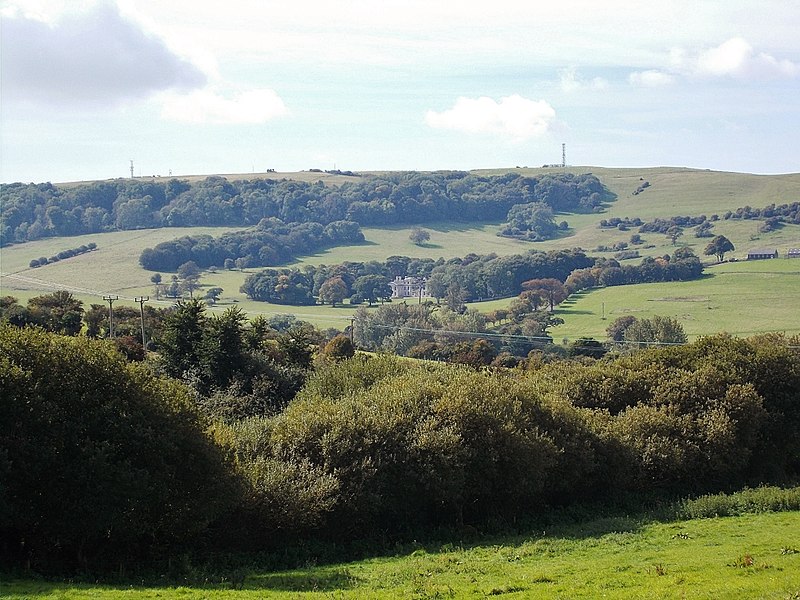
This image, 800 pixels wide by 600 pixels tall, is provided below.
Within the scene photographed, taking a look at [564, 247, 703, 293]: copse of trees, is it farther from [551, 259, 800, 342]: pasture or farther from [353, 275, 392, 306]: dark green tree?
[353, 275, 392, 306]: dark green tree

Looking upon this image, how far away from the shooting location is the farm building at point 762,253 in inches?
6668

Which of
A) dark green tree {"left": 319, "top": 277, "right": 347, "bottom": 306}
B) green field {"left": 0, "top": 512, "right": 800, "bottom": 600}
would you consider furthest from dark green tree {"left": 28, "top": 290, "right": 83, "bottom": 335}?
dark green tree {"left": 319, "top": 277, "right": 347, "bottom": 306}

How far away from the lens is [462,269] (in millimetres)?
171875

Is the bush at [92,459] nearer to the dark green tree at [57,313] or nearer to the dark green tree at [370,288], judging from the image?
the dark green tree at [57,313]

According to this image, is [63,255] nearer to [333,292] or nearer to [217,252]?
[217,252]

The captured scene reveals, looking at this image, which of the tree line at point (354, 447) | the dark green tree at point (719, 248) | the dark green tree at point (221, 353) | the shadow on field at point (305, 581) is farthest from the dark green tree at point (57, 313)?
the dark green tree at point (719, 248)

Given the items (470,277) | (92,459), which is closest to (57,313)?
(92,459)

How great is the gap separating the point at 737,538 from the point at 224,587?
17.1 metres

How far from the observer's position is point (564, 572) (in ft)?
75.3

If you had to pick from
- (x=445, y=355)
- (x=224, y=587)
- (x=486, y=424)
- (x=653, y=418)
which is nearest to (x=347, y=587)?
(x=224, y=587)

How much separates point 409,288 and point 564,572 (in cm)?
14763

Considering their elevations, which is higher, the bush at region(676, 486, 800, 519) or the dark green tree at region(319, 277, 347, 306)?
the bush at region(676, 486, 800, 519)

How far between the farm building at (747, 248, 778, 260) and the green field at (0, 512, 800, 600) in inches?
5910

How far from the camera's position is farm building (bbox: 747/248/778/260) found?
169375 millimetres
